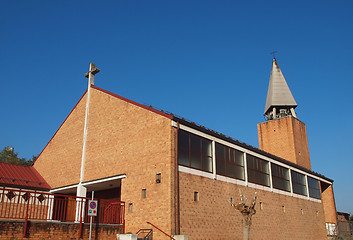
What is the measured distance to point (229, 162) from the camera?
22.7 m

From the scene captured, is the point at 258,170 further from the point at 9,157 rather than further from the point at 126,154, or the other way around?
the point at 9,157

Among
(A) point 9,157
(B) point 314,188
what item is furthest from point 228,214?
(A) point 9,157

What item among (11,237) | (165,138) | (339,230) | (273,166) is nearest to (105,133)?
(165,138)

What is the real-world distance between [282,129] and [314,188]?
35.7 ft

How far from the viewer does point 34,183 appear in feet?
82.3

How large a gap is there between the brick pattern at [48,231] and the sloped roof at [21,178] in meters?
9.60

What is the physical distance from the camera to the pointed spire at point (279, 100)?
4688 centimetres

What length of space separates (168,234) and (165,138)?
495cm

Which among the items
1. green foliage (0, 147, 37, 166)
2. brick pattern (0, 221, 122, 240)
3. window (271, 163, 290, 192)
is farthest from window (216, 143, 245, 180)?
green foliage (0, 147, 37, 166)

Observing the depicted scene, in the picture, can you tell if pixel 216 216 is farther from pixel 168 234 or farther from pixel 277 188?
pixel 277 188

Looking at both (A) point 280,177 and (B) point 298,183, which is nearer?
(A) point 280,177

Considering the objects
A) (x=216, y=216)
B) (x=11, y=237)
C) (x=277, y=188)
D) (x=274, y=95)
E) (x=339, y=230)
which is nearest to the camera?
(x=11, y=237)

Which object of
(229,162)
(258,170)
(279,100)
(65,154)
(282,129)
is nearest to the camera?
(229,162)

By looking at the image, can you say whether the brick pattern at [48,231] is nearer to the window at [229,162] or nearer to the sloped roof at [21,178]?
the window at [229,162]
